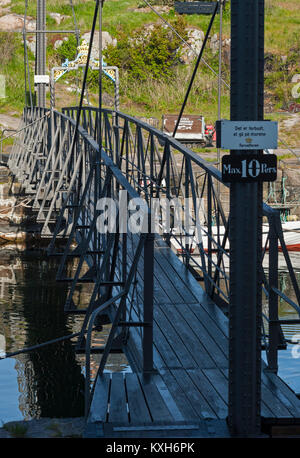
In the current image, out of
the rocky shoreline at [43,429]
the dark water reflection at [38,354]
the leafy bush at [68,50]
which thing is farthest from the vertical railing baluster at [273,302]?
the leafy bush at [68,50]

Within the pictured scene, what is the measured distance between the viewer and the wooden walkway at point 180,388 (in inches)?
168

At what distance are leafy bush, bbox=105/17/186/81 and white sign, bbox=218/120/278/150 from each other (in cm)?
3017

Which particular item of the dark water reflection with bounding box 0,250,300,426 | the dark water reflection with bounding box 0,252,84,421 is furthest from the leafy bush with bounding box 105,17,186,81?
the dark water reflection with bounding box 0,250,300,426

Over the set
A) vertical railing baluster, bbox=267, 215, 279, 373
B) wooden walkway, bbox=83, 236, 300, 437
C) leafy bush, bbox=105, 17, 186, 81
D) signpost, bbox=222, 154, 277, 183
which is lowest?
wooden walkway, bbox=83, 236, 300, 437

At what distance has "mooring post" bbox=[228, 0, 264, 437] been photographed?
4.22 metres

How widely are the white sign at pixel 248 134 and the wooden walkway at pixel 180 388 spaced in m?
1.50

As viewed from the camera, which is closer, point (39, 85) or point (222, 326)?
point (222, 326)

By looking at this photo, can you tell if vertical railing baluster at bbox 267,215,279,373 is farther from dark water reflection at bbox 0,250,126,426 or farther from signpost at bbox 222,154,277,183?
dark water reflection at bbox 0,250,126,426

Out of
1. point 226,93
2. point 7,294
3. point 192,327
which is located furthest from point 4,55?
point 192,327

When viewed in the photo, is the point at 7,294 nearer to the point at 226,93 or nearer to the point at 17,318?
the point at 17,318

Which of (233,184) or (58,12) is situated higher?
(58,12)

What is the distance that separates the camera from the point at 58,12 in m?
39.4
